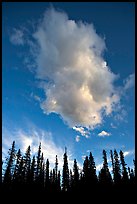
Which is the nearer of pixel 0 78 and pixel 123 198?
pixel 0 78

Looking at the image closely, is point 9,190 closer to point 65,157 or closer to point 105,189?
point 105,189

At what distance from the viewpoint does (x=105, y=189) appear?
4253 centimetres

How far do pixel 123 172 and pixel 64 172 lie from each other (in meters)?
19.8

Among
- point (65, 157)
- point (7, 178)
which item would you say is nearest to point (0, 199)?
point (7, 178)

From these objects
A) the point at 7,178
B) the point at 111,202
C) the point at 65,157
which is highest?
the point at 65,157

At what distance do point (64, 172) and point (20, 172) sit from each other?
1664 cm

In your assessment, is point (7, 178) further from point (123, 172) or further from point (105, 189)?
point (123, 172)

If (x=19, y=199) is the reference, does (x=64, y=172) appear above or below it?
above

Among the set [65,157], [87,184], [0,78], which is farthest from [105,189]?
[0,78]

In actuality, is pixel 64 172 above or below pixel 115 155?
below

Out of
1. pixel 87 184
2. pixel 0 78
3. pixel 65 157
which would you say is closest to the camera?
pixel 0 78

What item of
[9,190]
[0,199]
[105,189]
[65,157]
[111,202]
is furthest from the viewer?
[65,157]

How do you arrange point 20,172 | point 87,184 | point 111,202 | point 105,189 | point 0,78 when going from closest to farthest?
point 0,78
point 111,202
point 105,189
point 87,184
point 20,172

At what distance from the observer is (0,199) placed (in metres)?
33.8
